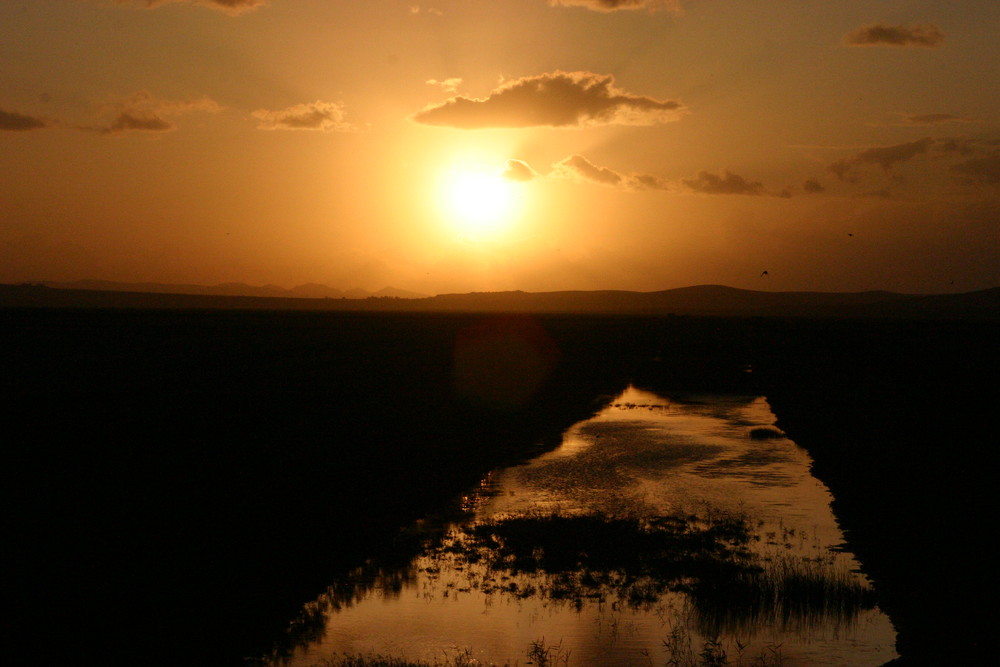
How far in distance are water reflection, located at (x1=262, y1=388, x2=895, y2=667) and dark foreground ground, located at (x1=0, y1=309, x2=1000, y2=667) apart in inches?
33.8

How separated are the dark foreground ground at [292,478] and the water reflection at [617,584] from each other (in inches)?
33.8

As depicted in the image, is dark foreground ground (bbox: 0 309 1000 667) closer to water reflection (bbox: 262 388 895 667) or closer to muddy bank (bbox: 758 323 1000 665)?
muddy bank (bbox: 758 323 1000 665)

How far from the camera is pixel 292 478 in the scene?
2456cm

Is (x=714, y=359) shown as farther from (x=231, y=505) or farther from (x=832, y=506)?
(x=231, y=505)

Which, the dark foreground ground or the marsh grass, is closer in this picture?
the marsh grass

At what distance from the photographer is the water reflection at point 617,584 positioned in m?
12.9

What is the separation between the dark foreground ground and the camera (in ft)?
44.6

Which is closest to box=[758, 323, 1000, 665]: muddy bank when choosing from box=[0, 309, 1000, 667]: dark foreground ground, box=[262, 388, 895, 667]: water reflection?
box=[0, 309, 1000, 667]: dark foreground ground

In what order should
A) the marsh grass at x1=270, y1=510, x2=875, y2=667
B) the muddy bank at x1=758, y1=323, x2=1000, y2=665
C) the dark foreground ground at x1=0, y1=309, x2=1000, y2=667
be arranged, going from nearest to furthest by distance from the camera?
the marsh grass at x1=270, y1=510, x2=875, y2=667 < the dark foreground ground at x1=0, y1=309, x2=1000, y2=667 < the muddy bank at x1=758, y1=323, x2=1000, y2=665

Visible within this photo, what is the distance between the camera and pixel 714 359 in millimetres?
93875

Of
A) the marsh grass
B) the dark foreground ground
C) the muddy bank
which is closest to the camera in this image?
the marsh grass

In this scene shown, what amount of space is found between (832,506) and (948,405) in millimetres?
24397

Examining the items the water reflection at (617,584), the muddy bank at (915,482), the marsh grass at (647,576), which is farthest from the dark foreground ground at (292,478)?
the marsh grass at (647,576)

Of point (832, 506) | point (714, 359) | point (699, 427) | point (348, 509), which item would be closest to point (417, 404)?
point (699, 427)
